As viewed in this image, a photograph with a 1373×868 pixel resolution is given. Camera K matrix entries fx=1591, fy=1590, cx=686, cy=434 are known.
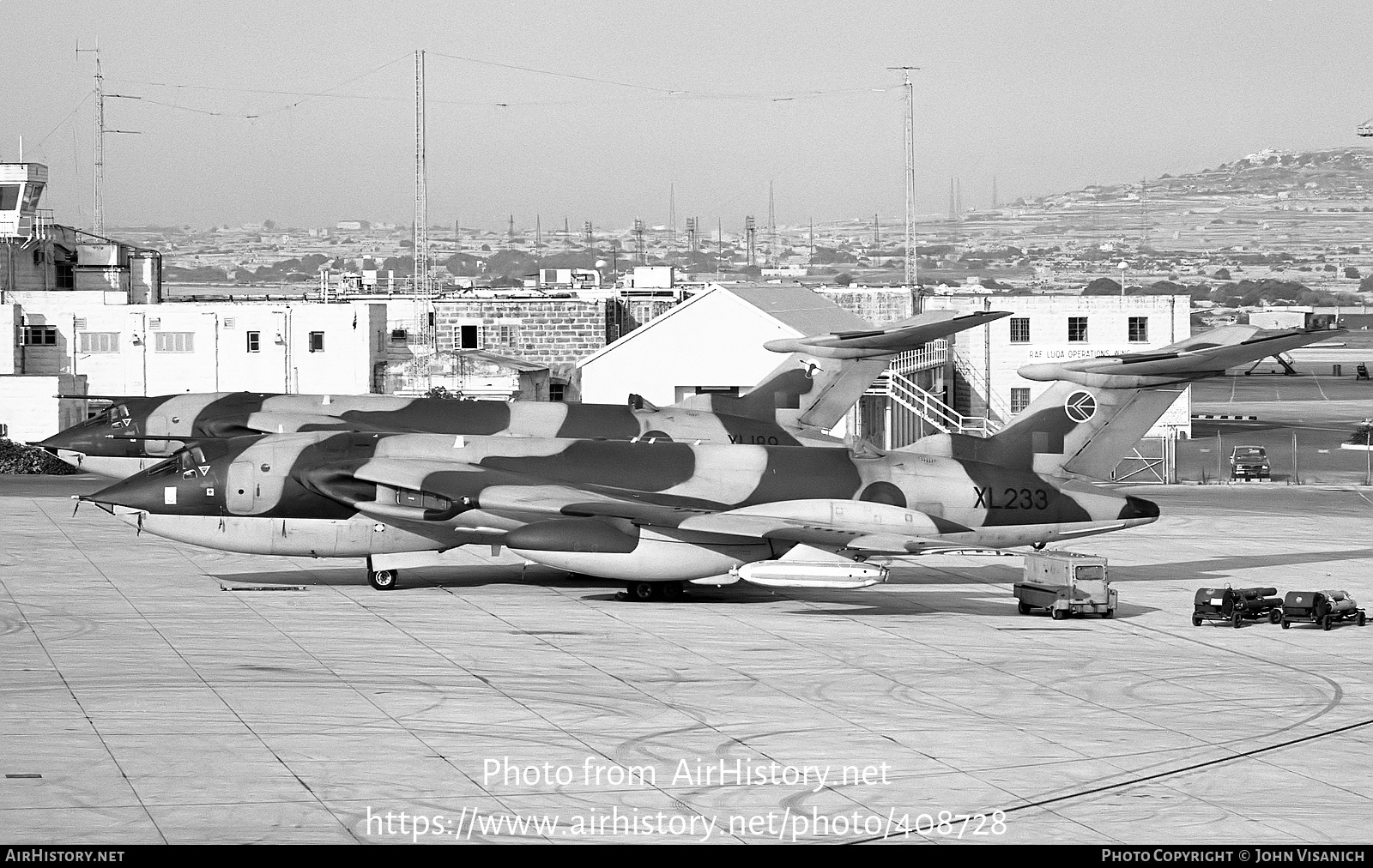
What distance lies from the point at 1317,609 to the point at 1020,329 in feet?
137

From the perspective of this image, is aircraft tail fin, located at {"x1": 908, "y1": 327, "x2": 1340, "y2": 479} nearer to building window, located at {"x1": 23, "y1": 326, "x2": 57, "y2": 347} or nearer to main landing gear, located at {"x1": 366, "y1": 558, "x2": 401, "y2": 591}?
main landing gear, located at {"x1": 366, "y1": 558, "x2": 401, "y2": 591}

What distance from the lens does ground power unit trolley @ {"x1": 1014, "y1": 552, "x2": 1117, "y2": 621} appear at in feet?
93.2

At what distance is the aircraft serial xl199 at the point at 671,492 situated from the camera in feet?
91.8

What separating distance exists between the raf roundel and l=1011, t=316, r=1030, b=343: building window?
3770 centimetres

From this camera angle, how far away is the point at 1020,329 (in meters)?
68.3

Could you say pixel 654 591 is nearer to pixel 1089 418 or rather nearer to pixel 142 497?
pixel 1089 418

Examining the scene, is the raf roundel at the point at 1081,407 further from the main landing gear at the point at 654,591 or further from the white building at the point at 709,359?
the white building at the point at 709,359

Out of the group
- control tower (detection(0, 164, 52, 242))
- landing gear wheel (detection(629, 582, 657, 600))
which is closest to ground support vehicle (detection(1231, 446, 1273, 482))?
landing gear wheel (detection(629, 582, 657, 600))

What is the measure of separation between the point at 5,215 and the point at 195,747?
53.6m

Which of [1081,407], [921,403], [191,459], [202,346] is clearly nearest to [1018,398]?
[921,403]

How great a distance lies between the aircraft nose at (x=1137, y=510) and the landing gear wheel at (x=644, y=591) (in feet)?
29.4

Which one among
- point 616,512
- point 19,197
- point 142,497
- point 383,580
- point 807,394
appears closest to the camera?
point 616,512

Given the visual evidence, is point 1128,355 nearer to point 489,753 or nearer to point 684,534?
point 684,534

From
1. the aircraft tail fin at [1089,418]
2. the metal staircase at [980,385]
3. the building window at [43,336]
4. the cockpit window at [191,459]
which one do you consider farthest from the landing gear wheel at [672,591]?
the metal staircase at [980,385]
